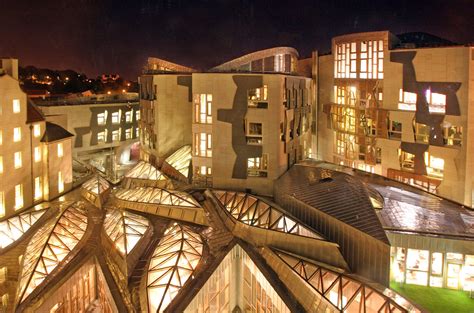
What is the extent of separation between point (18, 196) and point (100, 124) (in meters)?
29.0

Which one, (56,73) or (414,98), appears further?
(56,73)

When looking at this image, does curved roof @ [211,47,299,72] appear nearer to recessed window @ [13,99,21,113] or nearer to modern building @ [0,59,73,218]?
modern building @ [0,59,73,218]

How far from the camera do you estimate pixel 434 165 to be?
43.2m

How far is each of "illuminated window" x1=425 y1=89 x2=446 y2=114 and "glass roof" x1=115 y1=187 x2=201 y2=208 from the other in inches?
965

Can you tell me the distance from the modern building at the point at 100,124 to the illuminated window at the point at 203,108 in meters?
29.0

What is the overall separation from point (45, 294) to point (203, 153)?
19724 millimetres

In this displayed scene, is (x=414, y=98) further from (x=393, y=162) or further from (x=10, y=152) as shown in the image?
(x=10, y=152)

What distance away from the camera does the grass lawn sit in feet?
73.5

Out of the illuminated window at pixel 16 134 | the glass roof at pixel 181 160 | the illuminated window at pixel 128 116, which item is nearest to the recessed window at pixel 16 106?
the illuminated window at pixel 16 134

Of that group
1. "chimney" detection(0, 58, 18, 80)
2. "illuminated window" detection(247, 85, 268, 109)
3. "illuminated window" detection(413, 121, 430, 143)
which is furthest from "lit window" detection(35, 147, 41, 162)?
"illuminated window" detection(413, 121, 430, 143)

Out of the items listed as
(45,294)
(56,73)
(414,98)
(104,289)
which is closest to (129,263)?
(104,289)

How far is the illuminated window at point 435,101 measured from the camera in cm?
4206

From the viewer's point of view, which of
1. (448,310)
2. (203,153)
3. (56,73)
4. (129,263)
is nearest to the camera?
(448,310)

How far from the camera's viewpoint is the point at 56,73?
124 metres
